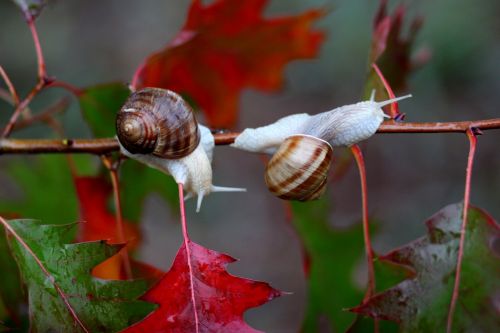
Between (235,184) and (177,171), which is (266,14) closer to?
(235,184)

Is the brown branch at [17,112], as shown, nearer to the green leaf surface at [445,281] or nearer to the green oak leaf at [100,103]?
the green oak leaf at [100,103]

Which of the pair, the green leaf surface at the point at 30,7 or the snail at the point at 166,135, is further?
the green leaf surface at the point at 30,7

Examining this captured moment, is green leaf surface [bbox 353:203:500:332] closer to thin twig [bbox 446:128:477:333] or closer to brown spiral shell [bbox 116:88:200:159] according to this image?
thin twig [bbox 446:128:477:333]

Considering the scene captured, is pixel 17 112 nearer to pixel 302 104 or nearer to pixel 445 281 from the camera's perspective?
pixel 445 281

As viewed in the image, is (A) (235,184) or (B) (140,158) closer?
(B) (140,158)

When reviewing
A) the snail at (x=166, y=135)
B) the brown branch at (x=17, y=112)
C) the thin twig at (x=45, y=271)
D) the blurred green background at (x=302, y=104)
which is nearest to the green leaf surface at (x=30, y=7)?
the brown branch at (x=17, y=112)

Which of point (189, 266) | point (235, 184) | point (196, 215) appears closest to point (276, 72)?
point (189, 266)

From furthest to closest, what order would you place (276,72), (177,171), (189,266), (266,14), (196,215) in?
(266,14), (196,215), (276,72), (177,171), (189,266)

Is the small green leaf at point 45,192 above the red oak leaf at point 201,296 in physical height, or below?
below
